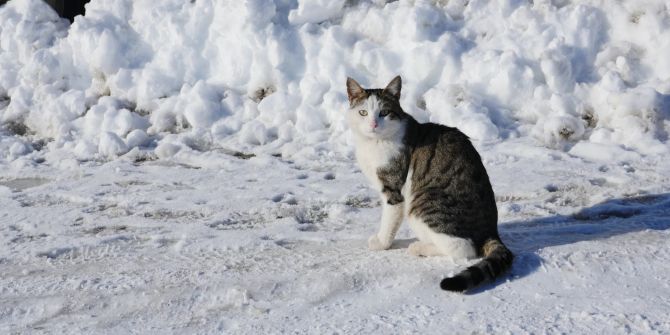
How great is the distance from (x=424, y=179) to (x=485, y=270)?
0.68 m

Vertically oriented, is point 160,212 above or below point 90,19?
below

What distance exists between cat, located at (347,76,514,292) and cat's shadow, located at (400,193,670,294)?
15 centimetres

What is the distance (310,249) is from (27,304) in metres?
1.51

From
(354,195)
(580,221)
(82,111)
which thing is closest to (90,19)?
(82,111)

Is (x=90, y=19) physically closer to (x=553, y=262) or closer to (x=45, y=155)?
(x=45, y=155)

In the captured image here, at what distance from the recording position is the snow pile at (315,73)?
6141 mm

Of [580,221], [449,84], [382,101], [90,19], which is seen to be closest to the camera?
[382,101]

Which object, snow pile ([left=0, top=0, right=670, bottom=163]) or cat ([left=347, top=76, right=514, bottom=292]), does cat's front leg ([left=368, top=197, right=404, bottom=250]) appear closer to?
cat ([left=347, top=76, right=514, bottom=292])

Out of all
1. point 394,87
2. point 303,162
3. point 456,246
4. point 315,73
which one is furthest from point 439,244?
point 315,73

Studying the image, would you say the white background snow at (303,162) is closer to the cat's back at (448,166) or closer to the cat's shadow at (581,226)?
the cat's shadow at (581,226)

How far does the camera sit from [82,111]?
7.02 meters

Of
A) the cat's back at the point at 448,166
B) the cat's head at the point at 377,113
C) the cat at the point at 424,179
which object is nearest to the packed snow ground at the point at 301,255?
the cat at the point at 424,179

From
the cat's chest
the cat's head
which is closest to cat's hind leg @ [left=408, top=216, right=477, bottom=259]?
the cat's chest

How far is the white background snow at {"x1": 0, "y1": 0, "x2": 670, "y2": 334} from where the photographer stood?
3084 mm
